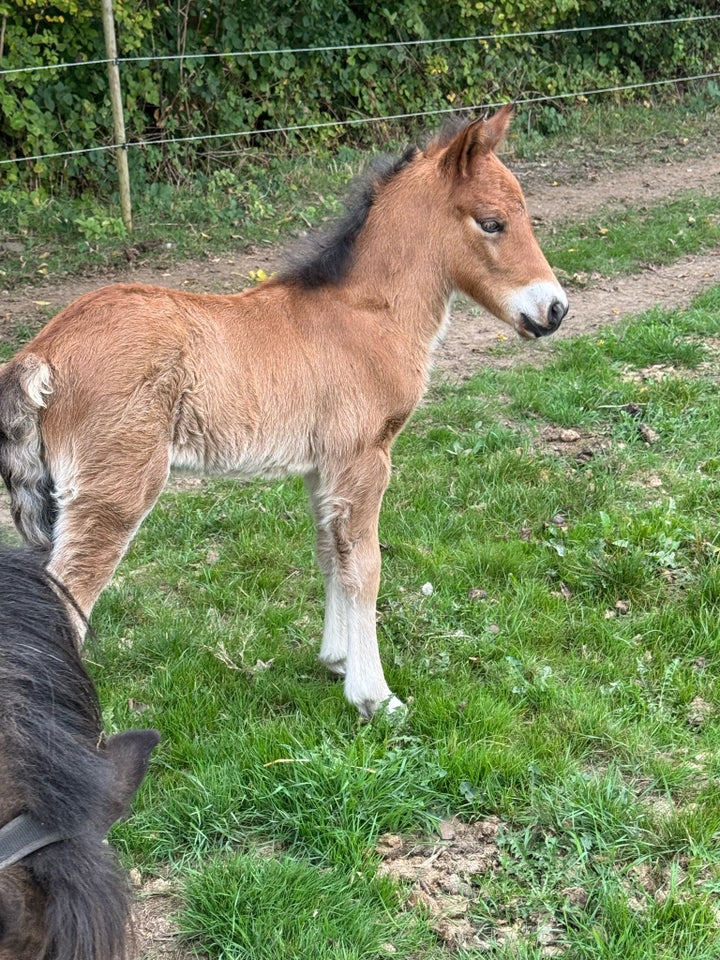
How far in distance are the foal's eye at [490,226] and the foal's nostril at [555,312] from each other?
36cm

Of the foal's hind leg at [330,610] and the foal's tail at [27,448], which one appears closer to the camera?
the foal's tail at [27,448]

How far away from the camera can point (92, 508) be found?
2932 mm

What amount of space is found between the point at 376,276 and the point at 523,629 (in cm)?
160

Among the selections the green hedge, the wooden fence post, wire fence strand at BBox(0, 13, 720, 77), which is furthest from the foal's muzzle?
the green hedge

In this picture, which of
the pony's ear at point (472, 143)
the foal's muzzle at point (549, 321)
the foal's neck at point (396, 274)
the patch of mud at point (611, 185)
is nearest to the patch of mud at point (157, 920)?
the foal's neck at point (396, 274)

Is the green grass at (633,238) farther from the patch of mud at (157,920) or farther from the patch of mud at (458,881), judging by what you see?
the patch of mud at (157,920)

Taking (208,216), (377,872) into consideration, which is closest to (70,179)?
(208,216)

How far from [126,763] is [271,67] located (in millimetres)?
9825

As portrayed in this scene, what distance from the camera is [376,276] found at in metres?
3.56

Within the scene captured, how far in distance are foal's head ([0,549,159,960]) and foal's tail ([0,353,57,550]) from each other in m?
1.33

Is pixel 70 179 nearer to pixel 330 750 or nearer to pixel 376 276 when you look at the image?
pixel 376 276

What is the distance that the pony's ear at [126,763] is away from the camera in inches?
59.8

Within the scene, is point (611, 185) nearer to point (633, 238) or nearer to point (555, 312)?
point (633, 238)

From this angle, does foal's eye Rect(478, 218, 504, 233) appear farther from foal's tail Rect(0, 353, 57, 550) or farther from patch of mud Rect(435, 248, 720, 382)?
patch of mud Rect(435, 248, 720, 382)
